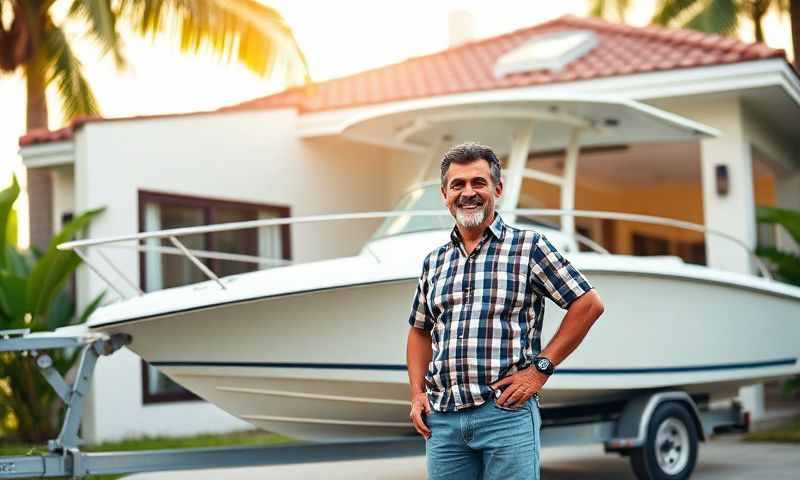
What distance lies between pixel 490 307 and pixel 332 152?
29.1ft

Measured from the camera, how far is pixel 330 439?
22.5 feet

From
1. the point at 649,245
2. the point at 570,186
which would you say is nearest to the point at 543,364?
the point at 570,186

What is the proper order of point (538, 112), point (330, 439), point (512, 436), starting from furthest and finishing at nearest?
point (538, 112)
point (330, 439)
point (512, 436)

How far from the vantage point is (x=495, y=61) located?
13.1m

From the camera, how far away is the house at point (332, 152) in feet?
33.7

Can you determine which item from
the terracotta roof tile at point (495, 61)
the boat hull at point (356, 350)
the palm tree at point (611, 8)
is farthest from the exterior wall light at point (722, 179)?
the palm tree at point (611, 8)

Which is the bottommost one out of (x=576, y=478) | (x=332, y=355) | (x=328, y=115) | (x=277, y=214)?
(x=576, y=478)

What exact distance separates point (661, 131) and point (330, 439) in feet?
11.6

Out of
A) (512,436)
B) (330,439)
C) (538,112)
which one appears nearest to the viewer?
(512,436)

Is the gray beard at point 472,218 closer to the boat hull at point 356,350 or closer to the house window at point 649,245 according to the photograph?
the boat hull at point 356,350

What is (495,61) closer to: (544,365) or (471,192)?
(471,192)

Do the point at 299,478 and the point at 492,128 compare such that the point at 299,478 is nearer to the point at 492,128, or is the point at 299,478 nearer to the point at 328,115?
the point at 492,128

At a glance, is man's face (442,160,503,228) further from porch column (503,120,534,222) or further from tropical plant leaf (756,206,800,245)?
tropical plant leaf (756,206,800,245)

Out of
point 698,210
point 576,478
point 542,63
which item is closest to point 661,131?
point 576,478
